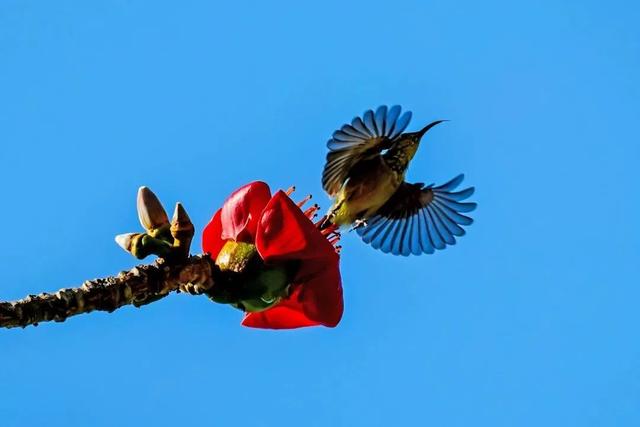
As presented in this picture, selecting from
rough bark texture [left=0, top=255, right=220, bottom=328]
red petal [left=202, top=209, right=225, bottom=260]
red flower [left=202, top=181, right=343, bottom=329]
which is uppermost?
red petal [left=202, top=209, right=225, bottom=260]

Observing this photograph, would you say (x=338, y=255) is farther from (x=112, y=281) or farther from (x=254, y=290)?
(x=112, y=281)

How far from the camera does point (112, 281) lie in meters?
3.49

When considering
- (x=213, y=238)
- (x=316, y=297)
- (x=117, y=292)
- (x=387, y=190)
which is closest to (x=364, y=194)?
(x=387, y=190)

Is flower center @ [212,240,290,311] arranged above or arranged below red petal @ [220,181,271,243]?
below

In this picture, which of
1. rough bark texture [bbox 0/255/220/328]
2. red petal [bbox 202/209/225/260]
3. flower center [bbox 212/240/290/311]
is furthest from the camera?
red petal [bbox 202/209/225/260]

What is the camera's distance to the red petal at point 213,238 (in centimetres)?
462

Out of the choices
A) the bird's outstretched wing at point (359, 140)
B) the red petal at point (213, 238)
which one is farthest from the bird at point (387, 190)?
the red petal at point (213, 238)

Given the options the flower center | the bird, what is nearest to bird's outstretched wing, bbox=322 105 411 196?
the bird

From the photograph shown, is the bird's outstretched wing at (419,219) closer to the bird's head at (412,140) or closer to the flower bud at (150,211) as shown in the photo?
the bird's head at (412,140)

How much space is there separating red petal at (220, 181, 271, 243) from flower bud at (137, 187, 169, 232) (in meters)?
0.59

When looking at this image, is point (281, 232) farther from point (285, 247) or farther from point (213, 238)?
point (213, 238)

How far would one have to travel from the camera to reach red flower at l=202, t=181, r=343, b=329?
423cm

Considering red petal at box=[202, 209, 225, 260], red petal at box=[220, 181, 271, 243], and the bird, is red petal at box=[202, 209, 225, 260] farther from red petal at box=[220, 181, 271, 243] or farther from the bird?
the bird

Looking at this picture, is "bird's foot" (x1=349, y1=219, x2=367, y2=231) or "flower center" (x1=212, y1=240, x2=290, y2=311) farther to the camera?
"bird's foot" (x1=349, y1=219, x2=367, y2=231)
